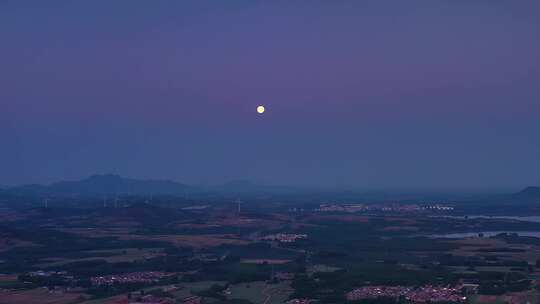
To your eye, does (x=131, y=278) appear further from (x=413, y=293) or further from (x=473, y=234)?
(x=473, y=234)

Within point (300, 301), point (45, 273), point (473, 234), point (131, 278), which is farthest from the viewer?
point (473, 234)

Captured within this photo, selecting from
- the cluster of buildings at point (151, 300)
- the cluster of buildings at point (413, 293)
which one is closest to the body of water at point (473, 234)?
the cluster of buildings at point (413, 293)

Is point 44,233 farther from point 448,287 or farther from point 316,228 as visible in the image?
point 448,287

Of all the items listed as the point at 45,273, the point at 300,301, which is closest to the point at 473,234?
the point at 300,301

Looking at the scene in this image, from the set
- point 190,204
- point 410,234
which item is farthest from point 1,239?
point 190,204

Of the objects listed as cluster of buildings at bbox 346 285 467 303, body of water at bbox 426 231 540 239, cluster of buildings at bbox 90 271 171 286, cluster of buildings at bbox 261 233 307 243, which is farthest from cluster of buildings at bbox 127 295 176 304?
body of water at bbox 426 231 540 239

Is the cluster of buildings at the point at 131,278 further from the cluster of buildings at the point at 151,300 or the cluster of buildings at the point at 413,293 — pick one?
the cluster of buildings at the point at 413,293
